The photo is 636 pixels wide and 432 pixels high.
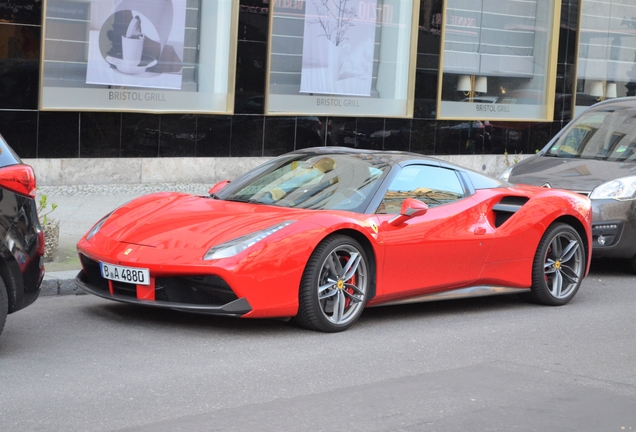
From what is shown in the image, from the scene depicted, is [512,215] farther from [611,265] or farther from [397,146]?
[397,146]

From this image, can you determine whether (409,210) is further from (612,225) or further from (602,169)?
(602,169)

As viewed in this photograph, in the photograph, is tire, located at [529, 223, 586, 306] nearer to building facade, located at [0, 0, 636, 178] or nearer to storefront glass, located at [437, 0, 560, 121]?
building facade, located at [0, 0, 636, 178]

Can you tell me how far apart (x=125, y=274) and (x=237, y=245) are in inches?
31.1

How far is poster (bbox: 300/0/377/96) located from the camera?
17.4 meters

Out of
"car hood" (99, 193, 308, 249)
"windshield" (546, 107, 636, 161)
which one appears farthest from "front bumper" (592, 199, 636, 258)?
"car hood" (99, 193, 308, 249)

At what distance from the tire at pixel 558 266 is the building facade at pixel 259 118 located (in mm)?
8166

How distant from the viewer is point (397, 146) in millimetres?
18500

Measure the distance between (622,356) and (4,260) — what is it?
4083mm

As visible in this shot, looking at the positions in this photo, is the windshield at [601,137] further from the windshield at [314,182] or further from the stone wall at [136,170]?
the windshield at [314,182]

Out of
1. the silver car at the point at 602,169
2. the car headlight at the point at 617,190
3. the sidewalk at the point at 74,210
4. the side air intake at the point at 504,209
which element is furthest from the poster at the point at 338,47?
the side air intake at the point at 504,209

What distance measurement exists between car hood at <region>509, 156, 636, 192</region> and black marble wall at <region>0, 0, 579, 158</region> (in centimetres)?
617

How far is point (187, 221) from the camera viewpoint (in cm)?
708

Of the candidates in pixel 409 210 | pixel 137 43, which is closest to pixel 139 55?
pixel 137 43

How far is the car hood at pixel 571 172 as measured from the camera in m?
10.5
